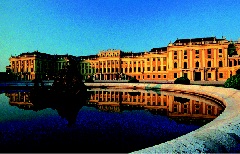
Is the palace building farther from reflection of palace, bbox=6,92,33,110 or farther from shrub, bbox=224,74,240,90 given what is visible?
shrub, bbox=224,74,240,90

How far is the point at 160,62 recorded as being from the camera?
225ft

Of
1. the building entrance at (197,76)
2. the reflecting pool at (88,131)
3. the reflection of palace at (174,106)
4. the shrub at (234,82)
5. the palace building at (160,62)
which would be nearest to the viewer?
the reflecting pool at (88,131)

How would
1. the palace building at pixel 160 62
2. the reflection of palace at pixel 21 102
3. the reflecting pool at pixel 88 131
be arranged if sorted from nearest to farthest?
1. the reflecting pool at pixel 88 131
2. the reflection of palace at pixel 21 102
3. the palace building at pixel 160 62

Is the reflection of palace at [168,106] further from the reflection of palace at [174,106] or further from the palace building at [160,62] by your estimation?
the palace building at [160,62]

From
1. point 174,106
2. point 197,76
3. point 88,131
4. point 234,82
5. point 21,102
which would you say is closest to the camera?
point 88,131

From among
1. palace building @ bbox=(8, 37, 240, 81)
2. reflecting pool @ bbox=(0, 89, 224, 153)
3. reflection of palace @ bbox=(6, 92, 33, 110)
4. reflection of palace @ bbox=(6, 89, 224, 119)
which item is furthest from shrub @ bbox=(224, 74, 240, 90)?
palace building @ bbox=(8, 37, 240, 81)

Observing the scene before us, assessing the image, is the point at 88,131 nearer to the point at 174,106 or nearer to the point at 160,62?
the point at 174,106

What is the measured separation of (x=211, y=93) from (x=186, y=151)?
19.6 metres

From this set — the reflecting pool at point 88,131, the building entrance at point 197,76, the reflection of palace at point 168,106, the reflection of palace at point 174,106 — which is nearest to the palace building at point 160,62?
the building entrance at point 197,76

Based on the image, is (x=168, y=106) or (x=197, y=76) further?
(x=197, y=76)

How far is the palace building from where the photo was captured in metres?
57.9

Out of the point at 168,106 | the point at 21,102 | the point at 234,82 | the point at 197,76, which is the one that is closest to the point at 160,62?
the point at 197,76

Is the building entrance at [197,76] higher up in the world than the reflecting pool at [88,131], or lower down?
higher up

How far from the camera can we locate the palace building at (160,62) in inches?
2279
